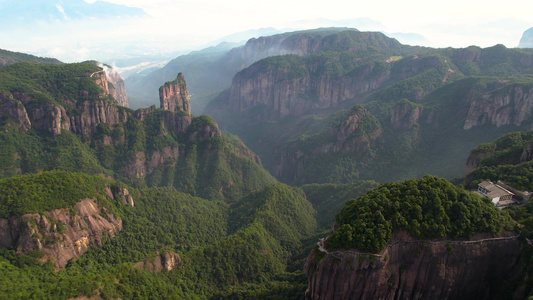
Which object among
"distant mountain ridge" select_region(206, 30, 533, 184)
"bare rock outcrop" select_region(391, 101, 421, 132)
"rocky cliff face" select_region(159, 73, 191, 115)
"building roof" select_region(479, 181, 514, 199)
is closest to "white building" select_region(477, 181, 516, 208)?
"building roof" select_region(479, 181, 514, 199)

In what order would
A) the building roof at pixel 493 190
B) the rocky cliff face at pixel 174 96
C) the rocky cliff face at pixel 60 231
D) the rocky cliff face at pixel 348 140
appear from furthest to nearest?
1. the rocky cliff face at pixel 348 140
2. the rocky cliff face at pixel 174 96
3. the rocky cliff face at pixel 60 231
4. the building roof at pixel 493 190

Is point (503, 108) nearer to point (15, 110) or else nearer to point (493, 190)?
point (493, 190)

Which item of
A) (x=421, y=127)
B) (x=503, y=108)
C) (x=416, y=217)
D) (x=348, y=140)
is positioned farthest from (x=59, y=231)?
(x=503, y=108)

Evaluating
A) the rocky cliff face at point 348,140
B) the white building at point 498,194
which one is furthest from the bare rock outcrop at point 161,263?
the rocky cliff face at point 348,140

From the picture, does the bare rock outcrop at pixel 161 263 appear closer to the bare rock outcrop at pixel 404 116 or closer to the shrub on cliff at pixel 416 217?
the shrub on cliff at pixel 416 217

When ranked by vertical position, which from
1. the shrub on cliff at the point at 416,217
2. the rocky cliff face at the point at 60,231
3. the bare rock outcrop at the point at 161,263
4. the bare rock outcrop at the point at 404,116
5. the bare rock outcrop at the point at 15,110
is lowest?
the bare rock outcrop at the point at 161,263

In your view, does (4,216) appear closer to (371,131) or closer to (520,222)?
(520,222)
